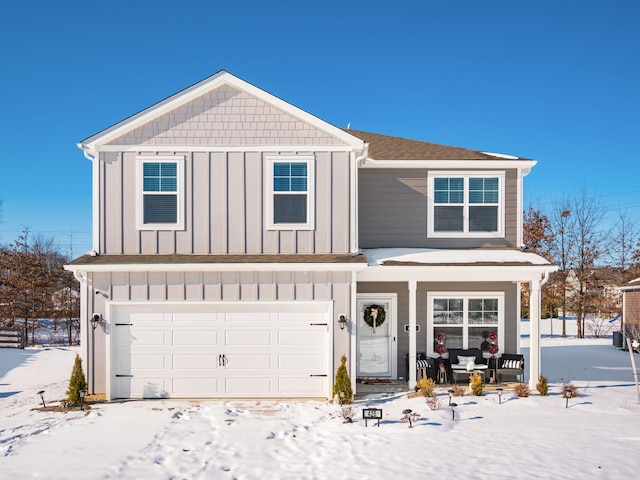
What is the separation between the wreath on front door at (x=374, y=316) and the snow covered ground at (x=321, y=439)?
2.06 meters

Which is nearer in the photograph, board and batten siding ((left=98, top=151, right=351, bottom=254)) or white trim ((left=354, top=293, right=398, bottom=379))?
board and batten siding ((left=98, top=151, right=351, bottom=254))

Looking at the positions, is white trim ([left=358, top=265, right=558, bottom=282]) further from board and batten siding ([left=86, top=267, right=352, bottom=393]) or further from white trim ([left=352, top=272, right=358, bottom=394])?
board and batten siding ([left=86, top=267, right=352, bottom=393])

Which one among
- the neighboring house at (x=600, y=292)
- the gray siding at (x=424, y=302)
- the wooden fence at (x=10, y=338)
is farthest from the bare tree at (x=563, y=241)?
the wooden fence at (x=10, y=338)

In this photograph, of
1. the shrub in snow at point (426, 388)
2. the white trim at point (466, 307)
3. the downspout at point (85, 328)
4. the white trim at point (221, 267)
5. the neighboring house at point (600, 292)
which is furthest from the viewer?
the neighboring house at point (600, 292)

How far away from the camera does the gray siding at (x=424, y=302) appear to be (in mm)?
11297

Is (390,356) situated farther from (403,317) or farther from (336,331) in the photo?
(336,331)

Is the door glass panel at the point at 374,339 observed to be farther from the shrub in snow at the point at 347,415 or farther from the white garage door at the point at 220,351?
the shrub in snow at the point at 347,415

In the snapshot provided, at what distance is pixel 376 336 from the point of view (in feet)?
37.2

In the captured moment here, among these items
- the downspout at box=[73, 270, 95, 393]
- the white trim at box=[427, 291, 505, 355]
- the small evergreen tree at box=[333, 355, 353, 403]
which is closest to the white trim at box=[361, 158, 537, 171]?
the white trim at box=[427, 291, 505, 355]

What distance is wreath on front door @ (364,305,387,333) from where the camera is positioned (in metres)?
11.2

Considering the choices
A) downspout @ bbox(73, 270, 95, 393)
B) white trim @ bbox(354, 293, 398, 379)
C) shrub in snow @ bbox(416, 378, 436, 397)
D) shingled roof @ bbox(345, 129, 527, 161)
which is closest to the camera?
shrub in snow @ bbox(416, 378, 436, 397)

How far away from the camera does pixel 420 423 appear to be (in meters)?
7.82

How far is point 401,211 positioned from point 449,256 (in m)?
1.78

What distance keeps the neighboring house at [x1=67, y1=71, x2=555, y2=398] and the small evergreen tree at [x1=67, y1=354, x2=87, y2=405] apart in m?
0.46
